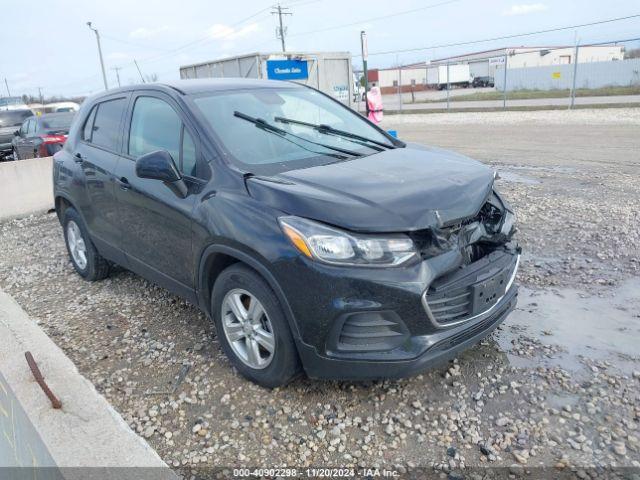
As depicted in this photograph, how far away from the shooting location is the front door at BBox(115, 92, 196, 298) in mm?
3604

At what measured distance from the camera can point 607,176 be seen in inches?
335

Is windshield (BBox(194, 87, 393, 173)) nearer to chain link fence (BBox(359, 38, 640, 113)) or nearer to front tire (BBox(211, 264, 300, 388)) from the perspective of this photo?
front tire (BBox(211, 264, 300, 388))

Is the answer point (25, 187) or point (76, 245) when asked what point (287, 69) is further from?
point (76, 245)

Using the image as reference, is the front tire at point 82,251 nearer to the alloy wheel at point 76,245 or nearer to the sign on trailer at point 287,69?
the alloy wheel at point 76,245

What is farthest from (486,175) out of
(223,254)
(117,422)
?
(117,422)

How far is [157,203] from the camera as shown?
379 centimetres

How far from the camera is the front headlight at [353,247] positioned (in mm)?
2762

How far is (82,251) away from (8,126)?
16.2 m

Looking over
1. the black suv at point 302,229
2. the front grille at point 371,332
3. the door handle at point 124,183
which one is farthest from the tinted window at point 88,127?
the front grille at point 371,332

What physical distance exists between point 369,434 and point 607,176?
7.30 m

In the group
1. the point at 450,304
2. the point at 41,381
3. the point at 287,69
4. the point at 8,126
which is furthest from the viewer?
the point at 8,126

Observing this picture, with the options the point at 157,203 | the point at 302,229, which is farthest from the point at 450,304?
the point at 157,203

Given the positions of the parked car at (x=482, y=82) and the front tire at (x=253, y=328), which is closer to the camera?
the front tire at (x=253, y=328)

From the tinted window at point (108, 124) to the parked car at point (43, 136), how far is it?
7281 mm
